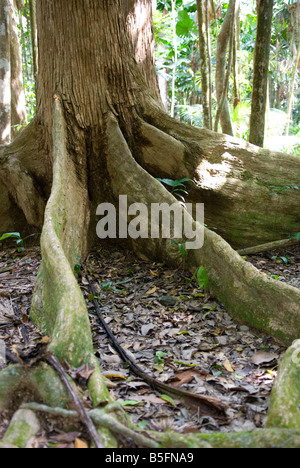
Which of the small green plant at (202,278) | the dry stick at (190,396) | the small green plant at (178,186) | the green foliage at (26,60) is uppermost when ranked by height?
the green foliage at (26,60)

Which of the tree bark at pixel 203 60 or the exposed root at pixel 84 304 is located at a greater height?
the tree bark at pixel 203 60

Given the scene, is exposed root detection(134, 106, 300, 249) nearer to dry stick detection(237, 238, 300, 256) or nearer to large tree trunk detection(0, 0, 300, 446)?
large tree trunk detection(0, 0, 300, 446)

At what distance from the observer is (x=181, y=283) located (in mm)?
3805

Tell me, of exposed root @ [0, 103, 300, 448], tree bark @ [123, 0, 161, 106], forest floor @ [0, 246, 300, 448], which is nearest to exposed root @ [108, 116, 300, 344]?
exposed root @ [0, 103, 300, 448]

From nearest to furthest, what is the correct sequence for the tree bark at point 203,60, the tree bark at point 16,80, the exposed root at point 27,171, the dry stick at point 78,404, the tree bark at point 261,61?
the dry stick at point 78,404
the exposed root at point 27,171
the tree bark at point 261,61
the tree bark at point 203,60
the tree bark at point 16,80

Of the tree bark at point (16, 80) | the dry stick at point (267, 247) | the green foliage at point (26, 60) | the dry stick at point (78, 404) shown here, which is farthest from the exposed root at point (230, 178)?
the green foliage at point (26, 60)

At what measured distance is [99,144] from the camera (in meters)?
4.58

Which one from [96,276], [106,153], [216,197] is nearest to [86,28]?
[106,153]

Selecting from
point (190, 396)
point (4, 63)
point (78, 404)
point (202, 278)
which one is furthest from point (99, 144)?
point (4, 63)

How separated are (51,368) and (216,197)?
326 cm

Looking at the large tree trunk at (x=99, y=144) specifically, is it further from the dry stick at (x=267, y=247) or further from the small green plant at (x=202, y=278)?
the dry stick at (x=267, y=247)

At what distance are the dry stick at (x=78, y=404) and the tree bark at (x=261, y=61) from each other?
4.53 meters

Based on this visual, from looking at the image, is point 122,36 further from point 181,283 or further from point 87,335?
point 87,335

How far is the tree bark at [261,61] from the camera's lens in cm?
506
